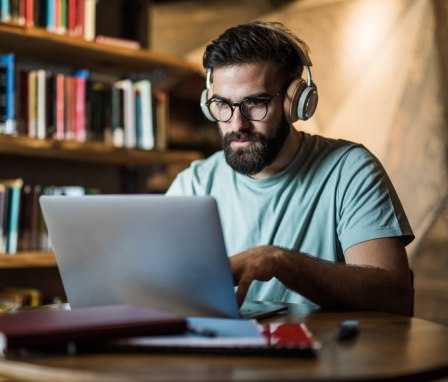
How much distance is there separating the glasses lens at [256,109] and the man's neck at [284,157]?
11 cm

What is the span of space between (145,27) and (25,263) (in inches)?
53.0

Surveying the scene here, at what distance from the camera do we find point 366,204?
1.50 m

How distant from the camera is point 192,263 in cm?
104

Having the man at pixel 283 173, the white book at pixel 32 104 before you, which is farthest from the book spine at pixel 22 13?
the man at pixel 283 173

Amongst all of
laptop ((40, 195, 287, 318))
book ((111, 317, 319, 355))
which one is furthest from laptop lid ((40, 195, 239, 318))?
book ((111, 317, 319, 355))

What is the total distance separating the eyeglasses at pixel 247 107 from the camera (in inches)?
63.5

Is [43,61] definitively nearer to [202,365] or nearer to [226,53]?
[226,53]

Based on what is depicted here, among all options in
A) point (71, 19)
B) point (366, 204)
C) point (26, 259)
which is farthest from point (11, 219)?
point (366, 204)

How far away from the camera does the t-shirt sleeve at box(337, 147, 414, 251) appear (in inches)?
56.9

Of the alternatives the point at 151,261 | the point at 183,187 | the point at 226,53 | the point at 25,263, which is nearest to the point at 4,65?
the point at 25,263

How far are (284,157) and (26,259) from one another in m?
1.31

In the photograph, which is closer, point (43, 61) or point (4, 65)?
point (4, 65)

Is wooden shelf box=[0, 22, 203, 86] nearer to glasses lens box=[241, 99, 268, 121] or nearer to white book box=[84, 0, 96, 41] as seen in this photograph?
white book box=[84, 0, 96, 41]

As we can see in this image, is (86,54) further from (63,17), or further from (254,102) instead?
(254,102)
